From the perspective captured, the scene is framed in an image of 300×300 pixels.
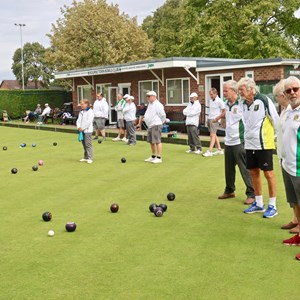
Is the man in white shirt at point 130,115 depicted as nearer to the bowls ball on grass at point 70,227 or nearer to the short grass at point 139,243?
the short grass at point 139,243

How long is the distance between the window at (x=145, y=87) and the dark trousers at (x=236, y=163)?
15.9 m

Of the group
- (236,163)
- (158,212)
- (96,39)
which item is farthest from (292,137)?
(96,39)

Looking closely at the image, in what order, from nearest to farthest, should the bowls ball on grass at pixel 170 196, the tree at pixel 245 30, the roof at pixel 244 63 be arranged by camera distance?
the bowls ball on grass at pixel 170 196 → the roof at pixel 244 63 → the tree at pixel 245 30

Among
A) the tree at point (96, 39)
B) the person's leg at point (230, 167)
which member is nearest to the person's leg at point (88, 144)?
the person's leg at point (230, 167)

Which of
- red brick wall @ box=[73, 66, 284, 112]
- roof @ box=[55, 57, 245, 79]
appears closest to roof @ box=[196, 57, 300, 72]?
red brick wall @ box=[73, 66, 284, 112]

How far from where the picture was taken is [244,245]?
5.27 m

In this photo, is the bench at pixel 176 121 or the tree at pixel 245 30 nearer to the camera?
the bench at pixel 176 121

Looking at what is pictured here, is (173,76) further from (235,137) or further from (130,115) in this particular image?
(235,137)

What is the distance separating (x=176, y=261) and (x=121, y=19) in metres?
38.0

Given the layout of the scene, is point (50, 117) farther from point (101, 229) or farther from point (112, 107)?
point (101, 229)

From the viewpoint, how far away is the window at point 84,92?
28.3 meters

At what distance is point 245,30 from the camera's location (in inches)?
1234

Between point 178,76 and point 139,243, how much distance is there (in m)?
17.1

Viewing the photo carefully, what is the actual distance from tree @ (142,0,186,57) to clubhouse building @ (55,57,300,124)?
15.1 metres
